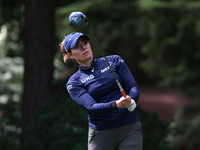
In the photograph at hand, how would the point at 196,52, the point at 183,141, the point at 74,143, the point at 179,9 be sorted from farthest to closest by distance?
the point at 196,52
the point at 183,141
the point at 179,9
the point at 74,143

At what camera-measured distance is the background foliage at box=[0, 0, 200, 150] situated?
6.26 meters

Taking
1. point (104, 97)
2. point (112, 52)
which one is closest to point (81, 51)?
point (104, 97)

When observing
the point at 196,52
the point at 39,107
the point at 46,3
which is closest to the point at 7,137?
the point at 39,107

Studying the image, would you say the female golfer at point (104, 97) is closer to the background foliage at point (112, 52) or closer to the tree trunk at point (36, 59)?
the background foliage at point (112, 52)

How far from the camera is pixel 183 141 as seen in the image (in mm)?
10477

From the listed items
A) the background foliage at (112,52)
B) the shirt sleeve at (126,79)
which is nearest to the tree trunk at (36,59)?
the background foliage at (112,52)

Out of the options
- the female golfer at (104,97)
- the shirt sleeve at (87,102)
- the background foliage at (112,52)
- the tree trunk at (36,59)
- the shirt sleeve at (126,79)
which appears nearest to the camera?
the shirt sleeve at (87,102)

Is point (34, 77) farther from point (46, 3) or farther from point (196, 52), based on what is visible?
point (196, 52)

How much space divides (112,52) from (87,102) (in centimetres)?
1183

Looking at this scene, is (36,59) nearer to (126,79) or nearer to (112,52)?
(126,79)

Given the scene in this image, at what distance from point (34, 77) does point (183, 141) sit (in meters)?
5.40

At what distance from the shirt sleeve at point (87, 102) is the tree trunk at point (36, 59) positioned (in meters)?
3.31

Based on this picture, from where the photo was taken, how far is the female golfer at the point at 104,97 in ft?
11.7

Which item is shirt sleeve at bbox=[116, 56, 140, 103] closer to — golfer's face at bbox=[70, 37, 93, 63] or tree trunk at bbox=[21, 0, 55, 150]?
golfer's face at bbox=[70, 37, 93, 63]
